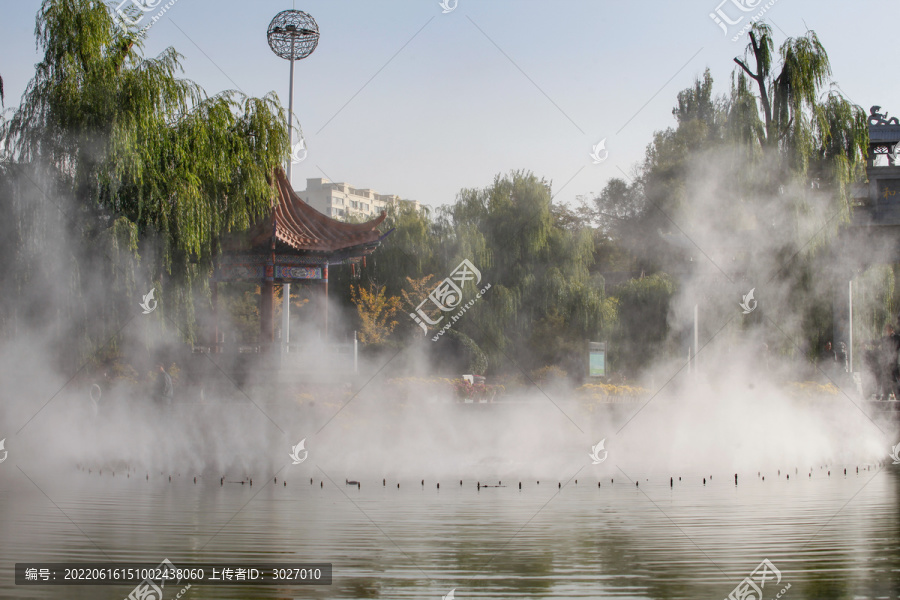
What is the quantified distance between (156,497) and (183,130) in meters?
7.51

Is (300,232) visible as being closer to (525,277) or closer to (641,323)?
(525,277)

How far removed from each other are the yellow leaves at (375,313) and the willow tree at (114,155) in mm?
13626

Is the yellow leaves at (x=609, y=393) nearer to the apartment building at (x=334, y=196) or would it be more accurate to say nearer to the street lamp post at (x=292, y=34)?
the street lamp post at (x=292, y=34)

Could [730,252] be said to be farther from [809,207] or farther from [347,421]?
[347,421]

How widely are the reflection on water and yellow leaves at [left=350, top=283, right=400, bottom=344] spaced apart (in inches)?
670

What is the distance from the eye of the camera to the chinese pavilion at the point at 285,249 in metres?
18.3

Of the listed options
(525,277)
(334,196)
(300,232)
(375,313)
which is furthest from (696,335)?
(334,196)

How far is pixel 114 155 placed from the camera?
530 inches

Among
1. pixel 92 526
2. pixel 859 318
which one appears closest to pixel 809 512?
pixel 92 526

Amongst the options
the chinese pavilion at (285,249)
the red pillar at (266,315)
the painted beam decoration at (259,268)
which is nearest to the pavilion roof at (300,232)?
the chinese pavilion at (285,249)

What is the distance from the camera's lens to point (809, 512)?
369 inches

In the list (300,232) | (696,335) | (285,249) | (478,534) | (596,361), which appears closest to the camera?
(478,534)

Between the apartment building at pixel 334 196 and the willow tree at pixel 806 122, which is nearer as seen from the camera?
the willow tree at pixel 806 122

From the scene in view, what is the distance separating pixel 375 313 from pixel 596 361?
9.54 m
